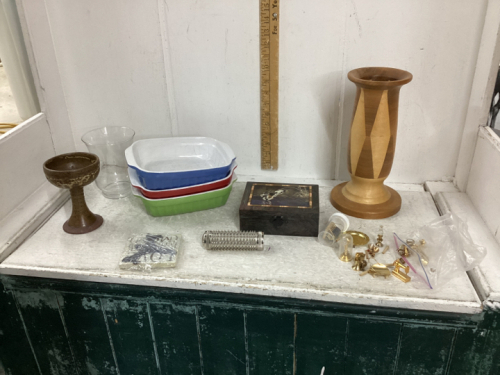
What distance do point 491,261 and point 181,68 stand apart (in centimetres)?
112

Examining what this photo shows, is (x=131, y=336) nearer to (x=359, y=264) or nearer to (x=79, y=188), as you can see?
(x=79, y=188)

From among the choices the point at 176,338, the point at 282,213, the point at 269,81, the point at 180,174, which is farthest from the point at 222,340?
the point at 269,81

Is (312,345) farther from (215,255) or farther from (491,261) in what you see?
(491,261)


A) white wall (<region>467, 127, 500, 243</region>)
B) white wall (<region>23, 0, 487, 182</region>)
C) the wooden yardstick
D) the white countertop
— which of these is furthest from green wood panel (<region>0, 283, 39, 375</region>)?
white wall (<region>467, 127, 500, 243</region>)

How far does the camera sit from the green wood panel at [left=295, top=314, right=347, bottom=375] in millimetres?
1199

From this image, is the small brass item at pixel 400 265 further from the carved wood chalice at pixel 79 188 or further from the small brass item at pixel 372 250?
the carved wood chalice at pixel 79 188

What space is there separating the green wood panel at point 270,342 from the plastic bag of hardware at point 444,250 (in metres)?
0.38

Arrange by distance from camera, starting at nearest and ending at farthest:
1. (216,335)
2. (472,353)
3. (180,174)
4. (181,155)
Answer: (472,353), (216,335), (180,174), (181,155)

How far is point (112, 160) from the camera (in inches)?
64.6

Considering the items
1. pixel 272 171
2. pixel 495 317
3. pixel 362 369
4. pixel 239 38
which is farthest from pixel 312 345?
pixel 239 38

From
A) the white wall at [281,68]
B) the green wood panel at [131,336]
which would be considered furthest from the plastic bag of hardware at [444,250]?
the green wood panel at [131,336]

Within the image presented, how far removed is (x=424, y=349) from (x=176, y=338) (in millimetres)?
668

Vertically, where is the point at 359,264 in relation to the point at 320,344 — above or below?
above

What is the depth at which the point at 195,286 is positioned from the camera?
3.93ft
